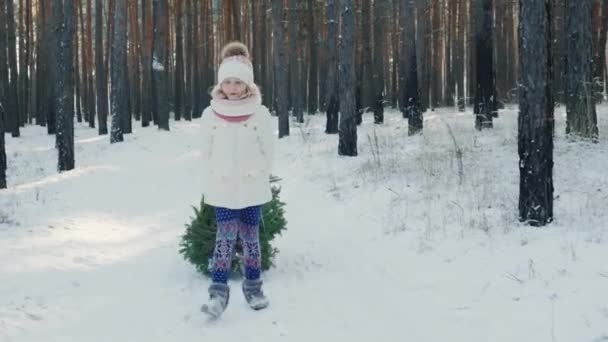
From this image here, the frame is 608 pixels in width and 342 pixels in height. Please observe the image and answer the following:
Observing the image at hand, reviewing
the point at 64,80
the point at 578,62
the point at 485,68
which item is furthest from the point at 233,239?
the point at 485,68

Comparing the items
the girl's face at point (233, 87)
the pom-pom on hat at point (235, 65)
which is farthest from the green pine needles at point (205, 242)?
the pom-pom on hat at point (235, 65)

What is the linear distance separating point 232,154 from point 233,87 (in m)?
0.52

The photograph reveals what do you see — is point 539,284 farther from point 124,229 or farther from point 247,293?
point 124,229

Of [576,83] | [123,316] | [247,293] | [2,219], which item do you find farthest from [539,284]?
[576,83]

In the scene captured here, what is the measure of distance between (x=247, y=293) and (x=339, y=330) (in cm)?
84

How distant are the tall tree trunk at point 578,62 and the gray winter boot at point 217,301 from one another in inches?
312

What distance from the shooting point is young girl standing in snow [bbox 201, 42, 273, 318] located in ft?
13.7

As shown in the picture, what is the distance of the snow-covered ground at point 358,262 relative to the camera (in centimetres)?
400

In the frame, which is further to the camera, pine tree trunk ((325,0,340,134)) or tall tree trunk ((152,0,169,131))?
tall tree trunk ((152,0,169,131))

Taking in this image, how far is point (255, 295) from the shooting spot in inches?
174

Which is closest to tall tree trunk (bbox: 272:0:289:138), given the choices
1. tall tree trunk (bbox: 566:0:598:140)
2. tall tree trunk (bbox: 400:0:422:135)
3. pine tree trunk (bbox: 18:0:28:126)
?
tall tree trunk (bbox: 400:0:422:135)

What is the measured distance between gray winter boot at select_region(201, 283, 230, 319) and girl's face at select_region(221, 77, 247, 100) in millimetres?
1499

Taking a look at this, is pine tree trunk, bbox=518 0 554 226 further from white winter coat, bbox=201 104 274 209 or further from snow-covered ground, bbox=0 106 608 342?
white winter coat, bbox=201 104 274 209

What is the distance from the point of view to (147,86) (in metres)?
27.1
